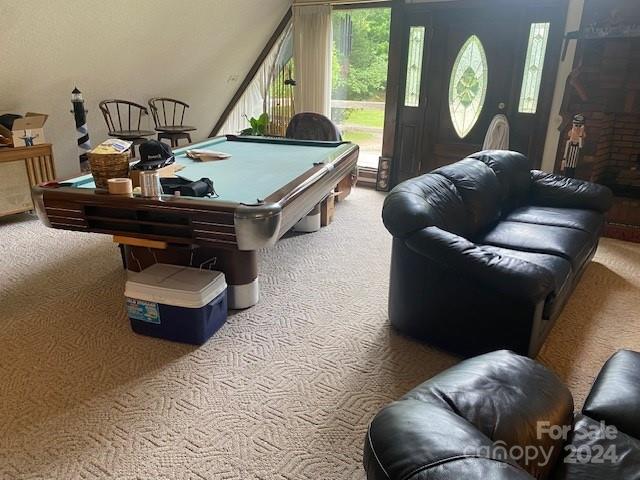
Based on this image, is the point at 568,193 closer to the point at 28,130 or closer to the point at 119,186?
the point at 119,186

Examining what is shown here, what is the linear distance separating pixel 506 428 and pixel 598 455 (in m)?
0.25

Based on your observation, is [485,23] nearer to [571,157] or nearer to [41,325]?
[571,157]

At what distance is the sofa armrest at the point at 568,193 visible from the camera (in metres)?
3.35

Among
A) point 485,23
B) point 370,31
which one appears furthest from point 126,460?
point 370,31

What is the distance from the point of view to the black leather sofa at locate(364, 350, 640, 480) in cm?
93

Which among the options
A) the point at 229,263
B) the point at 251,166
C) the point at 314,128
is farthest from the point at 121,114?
the point at 229,263

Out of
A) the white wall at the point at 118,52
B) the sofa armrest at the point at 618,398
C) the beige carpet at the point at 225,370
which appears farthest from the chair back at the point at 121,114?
the sofa armrest at the point at 618,398

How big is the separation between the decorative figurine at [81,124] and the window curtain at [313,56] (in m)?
2.62

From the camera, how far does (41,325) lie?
8.23 ft

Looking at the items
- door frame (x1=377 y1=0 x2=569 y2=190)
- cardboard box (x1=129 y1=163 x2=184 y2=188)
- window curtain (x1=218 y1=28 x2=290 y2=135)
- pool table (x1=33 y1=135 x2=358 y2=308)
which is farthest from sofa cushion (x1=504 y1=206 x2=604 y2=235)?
window curtain (x1=218 y1=28 x2=290 y2=135)

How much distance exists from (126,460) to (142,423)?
0.19 meters

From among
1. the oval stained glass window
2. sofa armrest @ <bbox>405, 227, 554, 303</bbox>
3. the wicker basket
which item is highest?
the oval stained glass window

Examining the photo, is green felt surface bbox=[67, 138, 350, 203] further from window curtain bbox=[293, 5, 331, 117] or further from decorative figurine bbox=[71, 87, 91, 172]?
window curtain bbox=[293, 5, 331, 117]

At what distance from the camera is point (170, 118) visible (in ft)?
19.0
